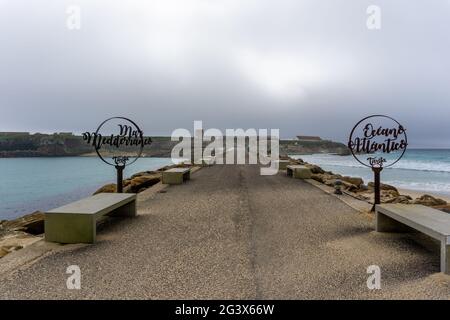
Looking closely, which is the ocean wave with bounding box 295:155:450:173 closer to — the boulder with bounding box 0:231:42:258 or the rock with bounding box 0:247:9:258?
the boulder with bounding box 0:231:42:258

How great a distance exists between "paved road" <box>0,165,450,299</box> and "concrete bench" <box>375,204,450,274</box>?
23 cm

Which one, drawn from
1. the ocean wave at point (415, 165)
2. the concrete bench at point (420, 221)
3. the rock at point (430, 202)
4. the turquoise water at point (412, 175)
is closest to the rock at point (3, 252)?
the concrete bench at point (420, 221)

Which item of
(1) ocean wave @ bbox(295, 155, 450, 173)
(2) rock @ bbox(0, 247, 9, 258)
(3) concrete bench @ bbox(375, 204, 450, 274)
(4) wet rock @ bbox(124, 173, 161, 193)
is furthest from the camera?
(1) ocean wave @ bbox(295, 155, 450, 173)

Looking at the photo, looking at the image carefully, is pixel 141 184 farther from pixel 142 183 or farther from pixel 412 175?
pixel 412 175

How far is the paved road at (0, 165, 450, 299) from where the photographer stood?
3.49 m

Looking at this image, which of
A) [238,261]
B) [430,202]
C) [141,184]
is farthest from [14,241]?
[430,202]

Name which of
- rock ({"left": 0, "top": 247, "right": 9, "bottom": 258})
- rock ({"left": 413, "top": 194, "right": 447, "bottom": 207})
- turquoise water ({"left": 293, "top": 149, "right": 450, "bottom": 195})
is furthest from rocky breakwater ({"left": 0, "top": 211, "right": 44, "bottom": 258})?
turquoise water ({"left": 293, "top": 149, "right": 450, "bottom": 195})

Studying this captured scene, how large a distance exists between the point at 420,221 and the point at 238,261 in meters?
2.47

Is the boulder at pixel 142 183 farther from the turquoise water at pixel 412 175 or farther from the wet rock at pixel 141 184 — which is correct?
the turquoise water at pixel 412 175

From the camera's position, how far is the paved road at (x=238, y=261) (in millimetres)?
3488

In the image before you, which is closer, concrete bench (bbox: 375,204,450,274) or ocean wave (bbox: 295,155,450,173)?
concrete bench (bbox: 375,204,450,274)

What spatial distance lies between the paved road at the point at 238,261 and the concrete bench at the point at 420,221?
0.76ft
